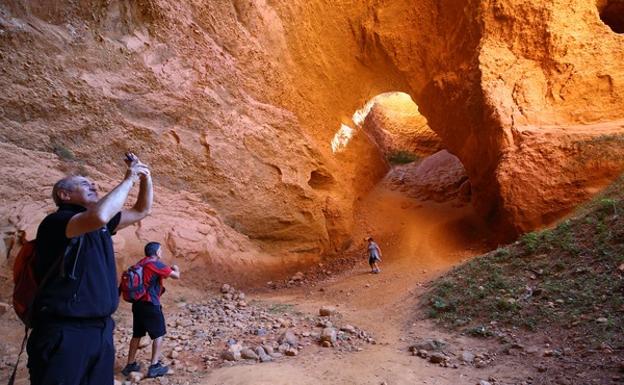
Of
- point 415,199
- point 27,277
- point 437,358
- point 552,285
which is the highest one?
point 415,199

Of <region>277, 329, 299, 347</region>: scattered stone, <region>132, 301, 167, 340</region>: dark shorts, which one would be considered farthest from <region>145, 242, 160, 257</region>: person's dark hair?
<region>277, 329, 299, 347</region>: scattered stone

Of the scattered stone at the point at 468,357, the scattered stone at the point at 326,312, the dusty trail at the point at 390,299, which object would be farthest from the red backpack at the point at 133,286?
the scattered stone at the point at 468,357

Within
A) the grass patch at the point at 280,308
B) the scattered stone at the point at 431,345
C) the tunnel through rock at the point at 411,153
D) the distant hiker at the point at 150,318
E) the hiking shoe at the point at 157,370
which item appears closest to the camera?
the hiking shoe at the point at 157,370

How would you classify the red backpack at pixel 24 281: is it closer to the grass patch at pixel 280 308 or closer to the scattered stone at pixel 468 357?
the scattered stone at pixel 468 357

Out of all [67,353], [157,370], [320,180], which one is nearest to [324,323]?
[157,370]

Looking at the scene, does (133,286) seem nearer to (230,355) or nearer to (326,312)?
(230,355)

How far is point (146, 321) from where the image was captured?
4.22m

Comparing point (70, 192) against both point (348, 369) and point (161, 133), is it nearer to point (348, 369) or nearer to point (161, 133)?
point (348, 369)

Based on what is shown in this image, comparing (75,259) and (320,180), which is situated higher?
(320,180)

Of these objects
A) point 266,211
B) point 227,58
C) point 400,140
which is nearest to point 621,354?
point 266,211

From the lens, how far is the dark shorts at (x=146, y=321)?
4211 millimetres

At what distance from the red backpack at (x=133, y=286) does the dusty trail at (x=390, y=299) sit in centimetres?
107

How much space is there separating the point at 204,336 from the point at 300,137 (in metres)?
6.24

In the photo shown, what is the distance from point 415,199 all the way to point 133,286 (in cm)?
1141
